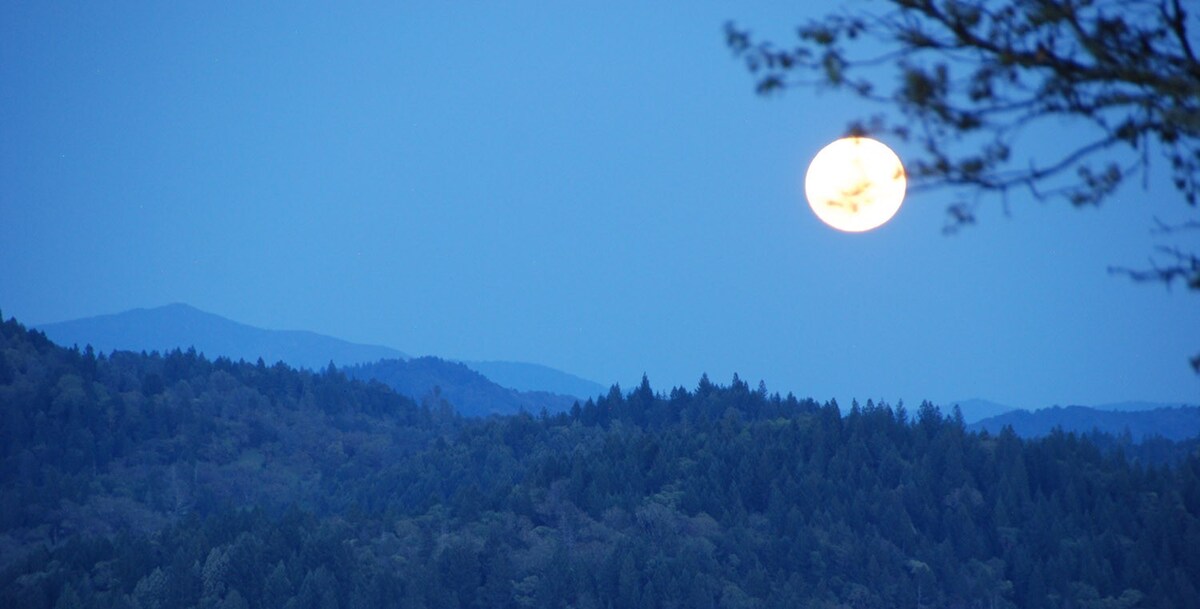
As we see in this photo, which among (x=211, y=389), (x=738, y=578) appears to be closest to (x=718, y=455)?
(x=738, y=578)

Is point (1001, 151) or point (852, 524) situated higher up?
point (1001, 151)

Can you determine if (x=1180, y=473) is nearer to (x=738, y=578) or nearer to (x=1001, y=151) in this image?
(x=738, y=578)

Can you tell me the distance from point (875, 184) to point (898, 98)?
652mm

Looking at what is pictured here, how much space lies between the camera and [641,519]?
79250 millimetres

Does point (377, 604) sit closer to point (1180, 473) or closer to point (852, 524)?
point (852, 524)

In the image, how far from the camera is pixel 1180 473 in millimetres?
82625

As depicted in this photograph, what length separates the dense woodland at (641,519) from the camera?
2628 inches

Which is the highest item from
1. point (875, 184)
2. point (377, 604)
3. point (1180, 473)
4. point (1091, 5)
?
point (1091, 5)

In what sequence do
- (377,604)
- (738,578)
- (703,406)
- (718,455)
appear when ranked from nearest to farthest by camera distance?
(377,604) < (738,578) < (718,455) < (703,406)

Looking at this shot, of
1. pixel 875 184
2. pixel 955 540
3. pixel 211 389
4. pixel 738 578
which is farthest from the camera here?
pixel 211 389

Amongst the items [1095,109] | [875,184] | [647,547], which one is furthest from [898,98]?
[647,547]

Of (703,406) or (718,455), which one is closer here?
(718,455)

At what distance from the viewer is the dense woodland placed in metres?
66.8

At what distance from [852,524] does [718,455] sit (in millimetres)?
14538
